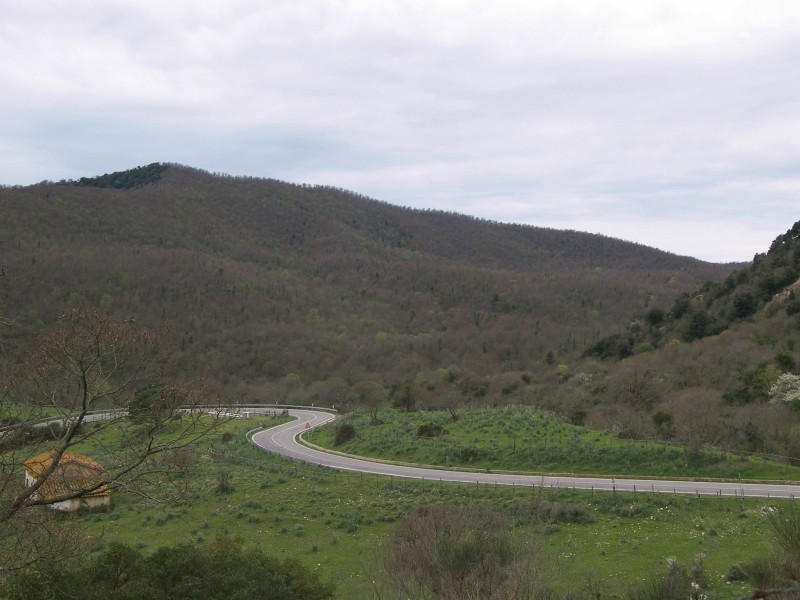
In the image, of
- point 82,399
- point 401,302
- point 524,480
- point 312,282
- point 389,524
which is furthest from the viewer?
point 312,282

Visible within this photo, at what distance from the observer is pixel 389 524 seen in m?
25.4

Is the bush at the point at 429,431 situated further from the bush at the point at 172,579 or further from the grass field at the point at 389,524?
the bush at the point at 172,579

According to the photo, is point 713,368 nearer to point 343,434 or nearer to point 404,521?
point 343,434

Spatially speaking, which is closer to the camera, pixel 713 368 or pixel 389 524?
pixel 389 524

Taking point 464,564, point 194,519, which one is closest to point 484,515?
point 464,564

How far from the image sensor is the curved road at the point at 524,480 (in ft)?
84.8

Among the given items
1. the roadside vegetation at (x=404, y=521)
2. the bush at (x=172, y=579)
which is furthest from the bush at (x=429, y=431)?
the bush at (x=172, y=579)

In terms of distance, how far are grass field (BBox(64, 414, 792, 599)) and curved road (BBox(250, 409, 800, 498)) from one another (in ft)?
4.42

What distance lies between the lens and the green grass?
29703mm

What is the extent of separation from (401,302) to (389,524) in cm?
10210

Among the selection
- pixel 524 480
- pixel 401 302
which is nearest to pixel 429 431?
pixel 524 480

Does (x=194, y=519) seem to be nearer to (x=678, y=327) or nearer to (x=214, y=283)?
(x=678, y=327)

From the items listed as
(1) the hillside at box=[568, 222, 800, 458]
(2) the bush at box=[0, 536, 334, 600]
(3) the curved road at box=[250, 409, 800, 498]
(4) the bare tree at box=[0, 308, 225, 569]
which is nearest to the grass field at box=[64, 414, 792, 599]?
(3) the curved road at box=[250, 409, 800, 498]

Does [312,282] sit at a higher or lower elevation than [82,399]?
higher
